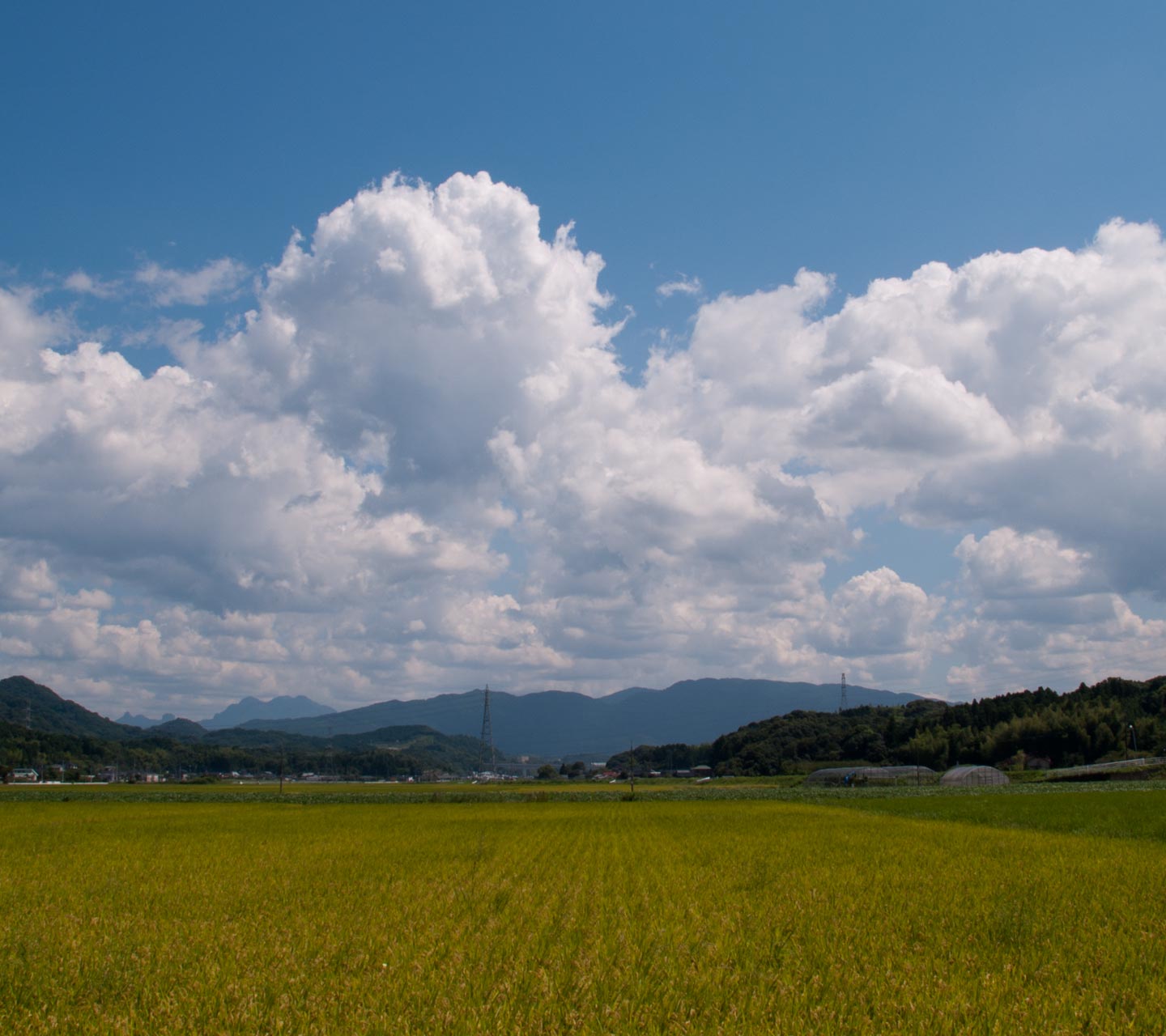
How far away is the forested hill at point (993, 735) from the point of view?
432 ft

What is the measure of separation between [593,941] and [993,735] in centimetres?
14991

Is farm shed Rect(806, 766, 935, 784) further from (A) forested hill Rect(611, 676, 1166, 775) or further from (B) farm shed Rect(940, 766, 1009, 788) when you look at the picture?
(A) forested hill Rect(611, 676, 1166, 775)

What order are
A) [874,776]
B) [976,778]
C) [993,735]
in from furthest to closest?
[993,735] < [874,776] < [976,778]

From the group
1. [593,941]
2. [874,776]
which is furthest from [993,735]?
[593,941]

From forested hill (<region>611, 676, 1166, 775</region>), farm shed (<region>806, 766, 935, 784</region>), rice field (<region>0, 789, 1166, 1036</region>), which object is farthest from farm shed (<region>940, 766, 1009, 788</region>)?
rice field (<region>0, 789, 1166, 1036</region>)

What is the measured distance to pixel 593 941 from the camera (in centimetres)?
1039

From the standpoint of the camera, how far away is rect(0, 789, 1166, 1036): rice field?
738cm

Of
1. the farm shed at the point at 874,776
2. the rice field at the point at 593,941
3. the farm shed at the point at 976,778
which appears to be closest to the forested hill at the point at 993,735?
the farm shed at the point at 874,776

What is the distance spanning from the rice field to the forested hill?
5026 inches

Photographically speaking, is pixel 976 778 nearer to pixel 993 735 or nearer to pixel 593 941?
pixel 993 735

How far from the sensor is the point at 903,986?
812 cm

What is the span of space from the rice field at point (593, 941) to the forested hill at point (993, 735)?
127650 millimetres

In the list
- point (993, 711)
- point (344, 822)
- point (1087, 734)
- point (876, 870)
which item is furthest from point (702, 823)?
point (993, 711)

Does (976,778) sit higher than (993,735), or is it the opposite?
(993,735)
